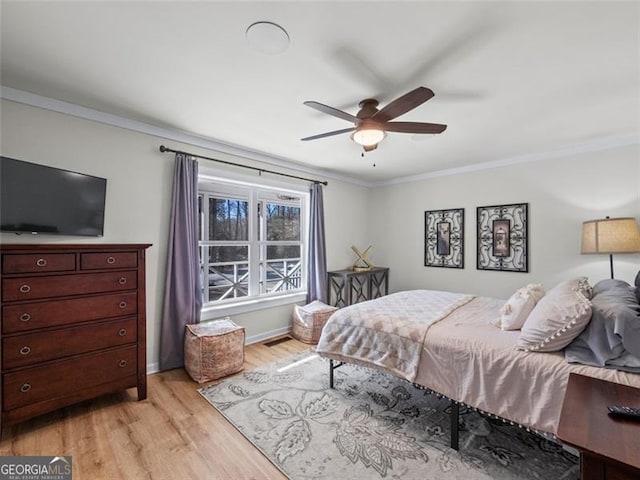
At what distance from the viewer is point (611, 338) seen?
1505 mm

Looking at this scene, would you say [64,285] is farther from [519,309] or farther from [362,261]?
[362,261]

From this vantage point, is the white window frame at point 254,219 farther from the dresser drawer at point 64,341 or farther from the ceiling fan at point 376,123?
the ceiling fan at point 376,123

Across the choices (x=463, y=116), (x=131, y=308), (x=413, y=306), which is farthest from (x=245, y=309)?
(x=463, y=116)

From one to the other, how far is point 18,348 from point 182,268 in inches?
52.3

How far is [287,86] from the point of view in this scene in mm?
2168

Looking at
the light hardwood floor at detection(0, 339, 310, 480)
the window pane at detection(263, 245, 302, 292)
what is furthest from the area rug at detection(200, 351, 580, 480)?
the window pane at detection(263, 245, 302, 292)

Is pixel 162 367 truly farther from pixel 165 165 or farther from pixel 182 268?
pixel 165 165

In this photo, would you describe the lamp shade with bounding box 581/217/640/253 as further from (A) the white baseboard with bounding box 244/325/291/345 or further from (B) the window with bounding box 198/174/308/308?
(A) the white baseboard with bounding box 244/325/291/345

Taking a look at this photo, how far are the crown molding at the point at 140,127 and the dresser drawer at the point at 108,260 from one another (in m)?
1.28

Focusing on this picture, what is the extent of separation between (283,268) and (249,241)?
2.47ft

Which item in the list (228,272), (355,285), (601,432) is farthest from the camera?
(355,285)

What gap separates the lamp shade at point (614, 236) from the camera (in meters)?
2.77

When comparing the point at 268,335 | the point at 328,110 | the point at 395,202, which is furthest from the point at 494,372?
the point at 395,202

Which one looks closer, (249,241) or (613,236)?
(613,236)
